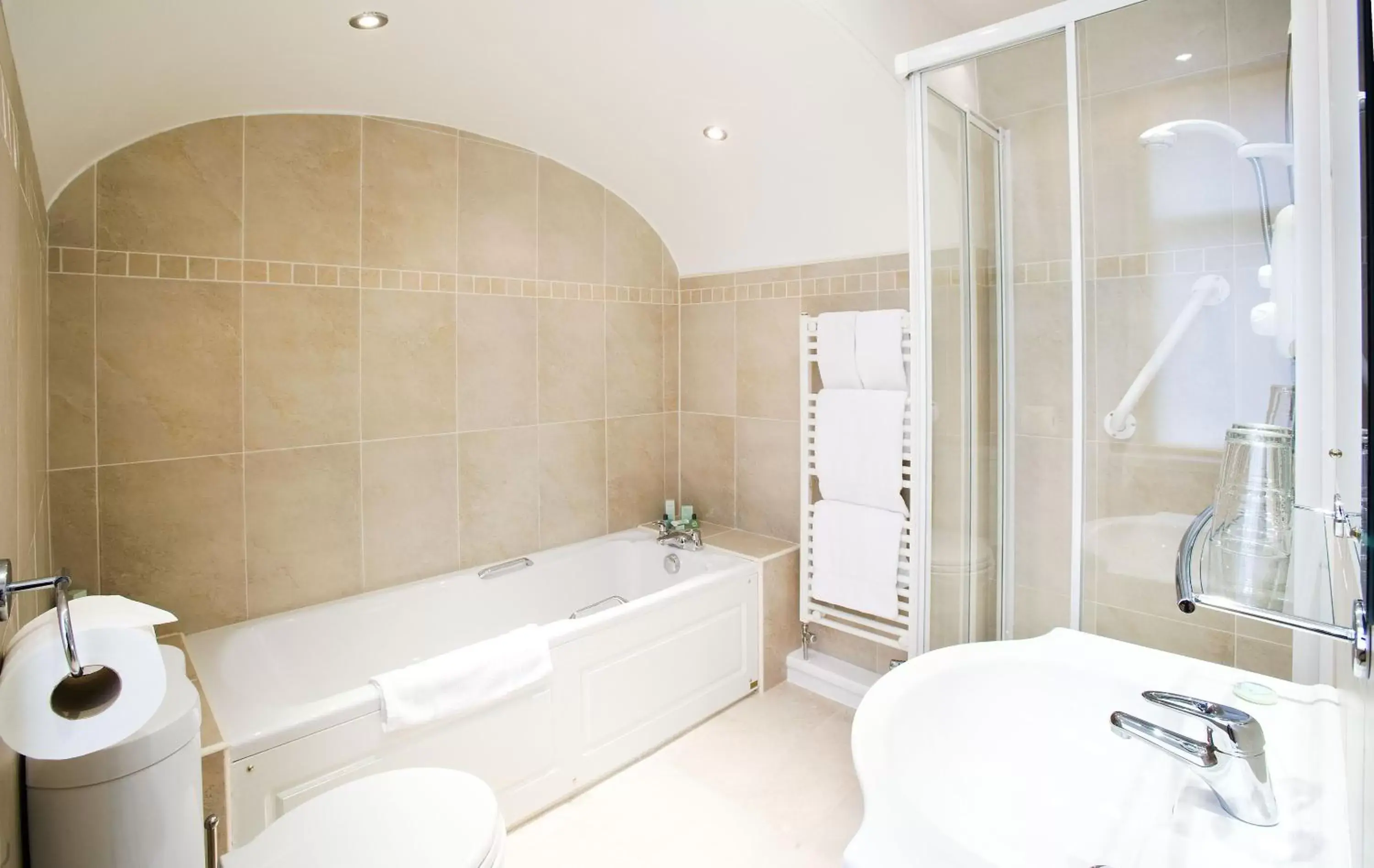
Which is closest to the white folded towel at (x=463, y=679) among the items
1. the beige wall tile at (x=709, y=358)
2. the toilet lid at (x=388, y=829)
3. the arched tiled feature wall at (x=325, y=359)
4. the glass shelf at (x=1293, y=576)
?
the toilet lid at (x=388, y=829)

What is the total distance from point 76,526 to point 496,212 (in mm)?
1828

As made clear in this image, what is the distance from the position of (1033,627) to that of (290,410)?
8.12ft

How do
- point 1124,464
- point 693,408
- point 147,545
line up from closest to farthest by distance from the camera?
1. point 1124,464
2. point 147,545
3. point 693,408

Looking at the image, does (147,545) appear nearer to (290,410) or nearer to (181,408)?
(181,408)

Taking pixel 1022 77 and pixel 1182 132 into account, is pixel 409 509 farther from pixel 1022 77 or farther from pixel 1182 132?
pixel 1182 132

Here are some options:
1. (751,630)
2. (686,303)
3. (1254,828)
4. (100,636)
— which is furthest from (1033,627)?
(686,303)

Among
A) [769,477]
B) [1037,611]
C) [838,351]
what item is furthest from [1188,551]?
[769,477]

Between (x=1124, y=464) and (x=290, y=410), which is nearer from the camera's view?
(x=1124, y=464)

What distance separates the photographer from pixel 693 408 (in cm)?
360

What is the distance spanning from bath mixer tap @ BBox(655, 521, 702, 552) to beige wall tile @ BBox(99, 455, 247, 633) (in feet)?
5.59

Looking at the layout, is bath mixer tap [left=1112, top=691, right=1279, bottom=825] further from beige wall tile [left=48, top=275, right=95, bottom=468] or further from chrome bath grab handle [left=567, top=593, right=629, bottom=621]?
beige wall tile [left=48, top=275, right=95, bottom=468]

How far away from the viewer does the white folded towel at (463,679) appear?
186cm

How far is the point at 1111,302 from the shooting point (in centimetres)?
155

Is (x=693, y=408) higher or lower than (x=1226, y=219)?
lower
